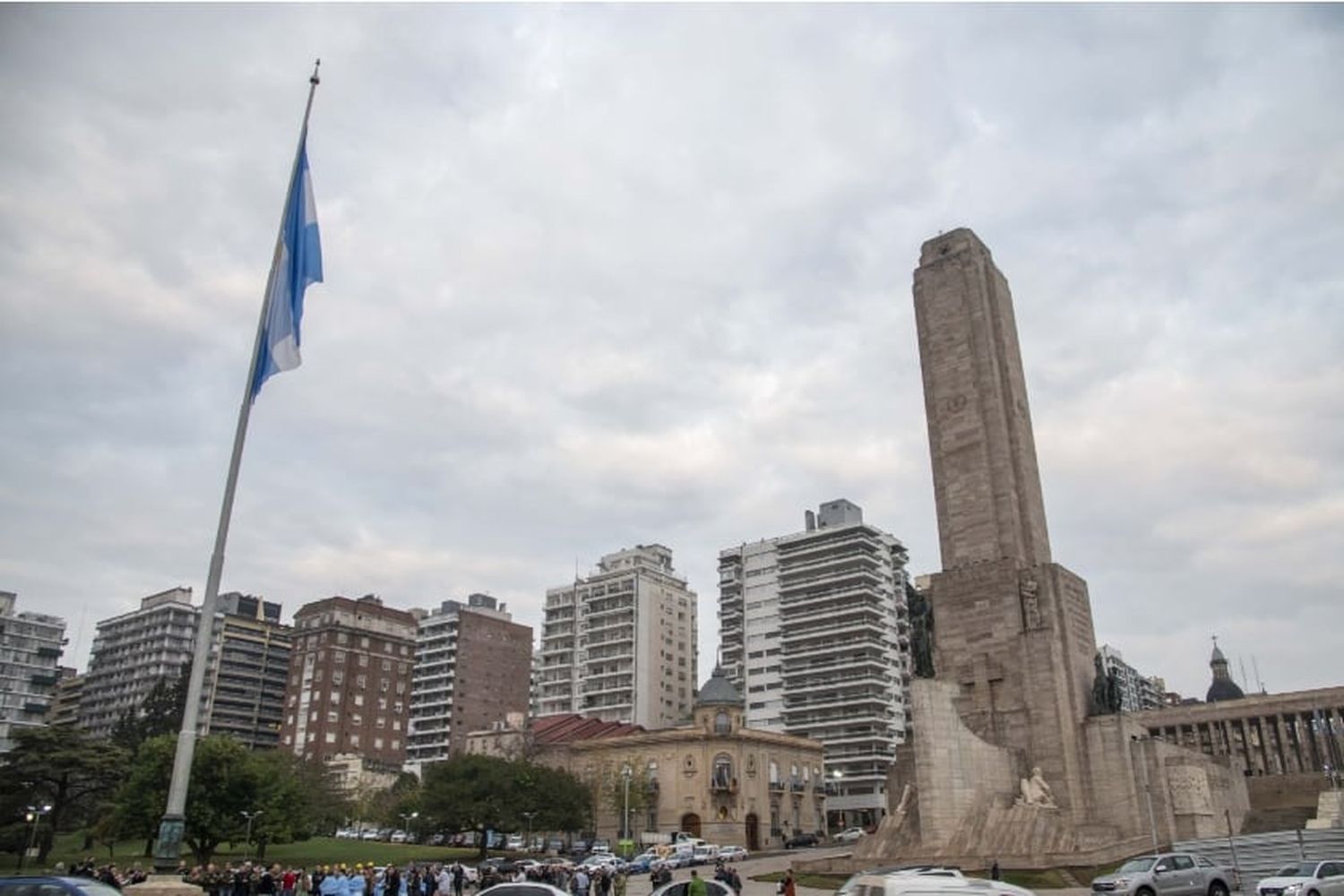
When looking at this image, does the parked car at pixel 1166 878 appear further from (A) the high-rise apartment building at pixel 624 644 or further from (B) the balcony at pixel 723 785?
(A) the high-rise apartment building at pixel 624 644

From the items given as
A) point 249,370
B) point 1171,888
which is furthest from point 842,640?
point 249,370

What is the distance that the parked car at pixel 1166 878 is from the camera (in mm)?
23109

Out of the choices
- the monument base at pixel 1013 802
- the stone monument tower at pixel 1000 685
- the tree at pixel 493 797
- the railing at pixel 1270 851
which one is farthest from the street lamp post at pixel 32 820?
the railing at pixel 1270 851

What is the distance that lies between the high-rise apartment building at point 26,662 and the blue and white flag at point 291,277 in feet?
391

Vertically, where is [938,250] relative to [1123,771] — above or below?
above

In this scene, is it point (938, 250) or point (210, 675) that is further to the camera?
point (210, 675)

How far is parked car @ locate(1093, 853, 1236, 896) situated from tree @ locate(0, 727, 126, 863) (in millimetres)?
56162

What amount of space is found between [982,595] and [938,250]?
16.5 meters

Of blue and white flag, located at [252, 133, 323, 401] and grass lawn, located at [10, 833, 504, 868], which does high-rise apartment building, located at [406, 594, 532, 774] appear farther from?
blue and white flag, located at [252, 133, 323, 401]

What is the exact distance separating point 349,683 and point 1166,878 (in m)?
104

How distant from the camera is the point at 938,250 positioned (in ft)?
154

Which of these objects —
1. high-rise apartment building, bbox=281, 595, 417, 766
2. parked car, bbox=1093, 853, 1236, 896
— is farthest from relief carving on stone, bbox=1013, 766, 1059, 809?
high-rise apartment building, bbox=281, 595, 417, 766

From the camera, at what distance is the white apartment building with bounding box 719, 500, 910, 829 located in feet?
314

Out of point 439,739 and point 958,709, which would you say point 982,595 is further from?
point 439,739
